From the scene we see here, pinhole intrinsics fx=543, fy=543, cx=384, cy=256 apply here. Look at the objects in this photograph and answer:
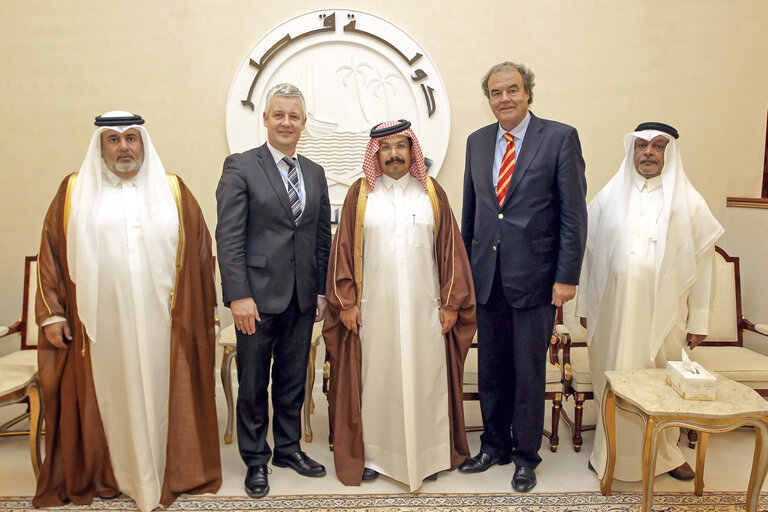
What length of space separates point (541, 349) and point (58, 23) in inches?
149

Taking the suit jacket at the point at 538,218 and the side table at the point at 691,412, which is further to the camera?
the suit jacket at the point at 538,218

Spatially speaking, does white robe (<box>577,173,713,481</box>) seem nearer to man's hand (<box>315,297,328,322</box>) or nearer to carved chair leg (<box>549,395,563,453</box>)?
carved chair leg (<box>549,395,563,453</box>)

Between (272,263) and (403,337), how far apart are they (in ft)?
2.29

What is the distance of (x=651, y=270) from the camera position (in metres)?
2.64

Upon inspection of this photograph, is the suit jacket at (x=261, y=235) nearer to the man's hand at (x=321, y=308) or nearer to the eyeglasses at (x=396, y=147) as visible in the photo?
the man's hand at (x=321, y=308)

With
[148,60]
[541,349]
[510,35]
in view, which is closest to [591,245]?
[541,349]

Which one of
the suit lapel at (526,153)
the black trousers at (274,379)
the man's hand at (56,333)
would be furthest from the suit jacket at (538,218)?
the man's hand at (56,333)

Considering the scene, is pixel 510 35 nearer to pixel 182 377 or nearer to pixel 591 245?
pixel 591 245

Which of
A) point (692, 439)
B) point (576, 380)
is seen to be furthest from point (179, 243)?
point (692, 439)

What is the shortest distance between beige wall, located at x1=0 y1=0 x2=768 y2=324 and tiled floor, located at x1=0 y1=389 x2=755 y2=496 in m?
1.85

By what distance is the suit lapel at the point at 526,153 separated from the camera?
2.50 m

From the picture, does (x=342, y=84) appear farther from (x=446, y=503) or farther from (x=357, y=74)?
(x=446, y=503)

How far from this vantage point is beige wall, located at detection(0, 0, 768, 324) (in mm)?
3721

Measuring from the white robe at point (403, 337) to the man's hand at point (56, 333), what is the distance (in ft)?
4.42
